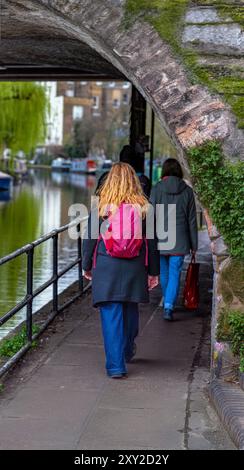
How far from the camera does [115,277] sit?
24.6 ft

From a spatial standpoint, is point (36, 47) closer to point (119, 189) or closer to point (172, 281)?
point (172, 281)

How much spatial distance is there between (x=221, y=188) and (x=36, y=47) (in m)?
4.66

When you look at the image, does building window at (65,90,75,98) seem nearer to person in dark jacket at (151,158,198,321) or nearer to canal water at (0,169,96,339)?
canal water at (0,169,96,339)

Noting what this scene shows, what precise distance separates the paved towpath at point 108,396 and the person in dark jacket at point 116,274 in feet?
0.98

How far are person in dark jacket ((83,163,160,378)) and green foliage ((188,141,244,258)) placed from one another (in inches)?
24.6

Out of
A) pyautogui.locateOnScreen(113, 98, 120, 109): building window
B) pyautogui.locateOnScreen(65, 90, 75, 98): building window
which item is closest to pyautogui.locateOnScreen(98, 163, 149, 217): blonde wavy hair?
pyautogui.locateOnScreen(65, 90, 75, 98): building window

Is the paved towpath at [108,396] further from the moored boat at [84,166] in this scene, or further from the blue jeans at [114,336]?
the moored boat at [84,166]

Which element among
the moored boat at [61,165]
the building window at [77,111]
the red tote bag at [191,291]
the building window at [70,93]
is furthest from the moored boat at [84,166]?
the red tote bag at [191,291]

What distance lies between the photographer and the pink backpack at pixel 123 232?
746 cm

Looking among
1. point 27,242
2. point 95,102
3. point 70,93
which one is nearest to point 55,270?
point 27,242

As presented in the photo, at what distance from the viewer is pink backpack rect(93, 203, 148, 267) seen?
24.5 ft

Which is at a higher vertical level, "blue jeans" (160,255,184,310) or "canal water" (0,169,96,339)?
"blue jeans" (160,255,184,310)
